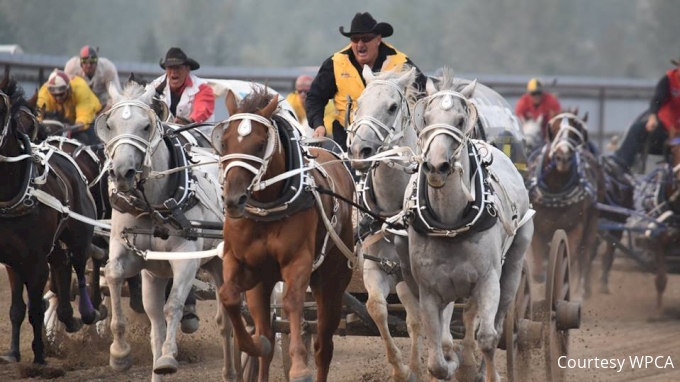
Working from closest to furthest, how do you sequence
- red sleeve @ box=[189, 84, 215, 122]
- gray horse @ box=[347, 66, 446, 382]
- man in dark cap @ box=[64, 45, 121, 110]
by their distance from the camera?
gray horse @ box=[347, 66, 446, 382]
red sleeve @ box=[189, 84, 215, 122]
man in dark cap @ box=[64, 45, 121, 110]

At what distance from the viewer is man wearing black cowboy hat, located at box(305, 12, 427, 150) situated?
8.49 meters

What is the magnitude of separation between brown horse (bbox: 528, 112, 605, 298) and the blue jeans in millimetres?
908

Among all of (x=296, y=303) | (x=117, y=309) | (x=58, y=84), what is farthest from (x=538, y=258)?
(x=296, y=303)

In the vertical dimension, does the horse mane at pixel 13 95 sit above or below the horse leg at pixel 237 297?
above

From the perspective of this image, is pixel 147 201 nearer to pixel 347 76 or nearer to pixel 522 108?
pixel 347 76

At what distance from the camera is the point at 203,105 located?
965cm

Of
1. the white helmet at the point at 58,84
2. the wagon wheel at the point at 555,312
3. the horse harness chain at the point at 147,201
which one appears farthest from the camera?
the white helmet at the point at 58,84

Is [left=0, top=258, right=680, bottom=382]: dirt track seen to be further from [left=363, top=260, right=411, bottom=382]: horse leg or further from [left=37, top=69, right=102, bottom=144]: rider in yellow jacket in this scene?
[left=37, top=69, right=102, bottom=144]: rider in yellow jacket

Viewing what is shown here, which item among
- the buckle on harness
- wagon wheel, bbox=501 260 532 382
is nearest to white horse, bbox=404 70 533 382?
wagon wheel, bbox=501 260 532 382

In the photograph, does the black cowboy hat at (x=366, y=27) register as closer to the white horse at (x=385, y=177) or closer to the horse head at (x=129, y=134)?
the white horse at (x=385, y=177)

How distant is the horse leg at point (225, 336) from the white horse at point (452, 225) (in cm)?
171

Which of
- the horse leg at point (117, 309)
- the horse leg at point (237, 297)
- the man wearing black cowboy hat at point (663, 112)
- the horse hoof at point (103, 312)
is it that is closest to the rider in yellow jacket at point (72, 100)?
the horse hoof at point (103, 312)

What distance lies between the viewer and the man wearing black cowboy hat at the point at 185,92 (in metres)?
9.57

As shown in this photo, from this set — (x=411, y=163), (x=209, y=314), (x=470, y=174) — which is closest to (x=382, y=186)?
(x=411, y=163)
